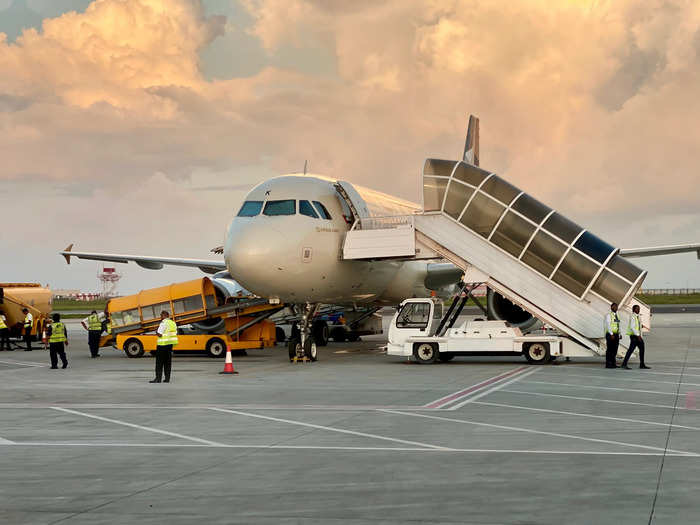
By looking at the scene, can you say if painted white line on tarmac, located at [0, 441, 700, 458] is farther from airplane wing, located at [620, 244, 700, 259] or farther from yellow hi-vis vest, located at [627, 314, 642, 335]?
airplane wing, located at [620, 244, 700, 259]

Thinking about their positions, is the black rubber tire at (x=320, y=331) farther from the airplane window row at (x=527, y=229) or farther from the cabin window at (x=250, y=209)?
the airplane window row at (x=527, y=229)

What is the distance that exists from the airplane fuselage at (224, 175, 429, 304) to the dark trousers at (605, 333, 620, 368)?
24.5 feet

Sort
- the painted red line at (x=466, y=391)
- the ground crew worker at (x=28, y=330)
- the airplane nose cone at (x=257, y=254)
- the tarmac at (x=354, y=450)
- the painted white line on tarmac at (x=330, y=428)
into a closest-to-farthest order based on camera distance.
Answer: the tarmac at (x=354, y=450) → the painted white line on tarmac at (x=330, y=428) → the painted red line at (x=466, y=391) → the airplane nose cone at (x=257, y=254) → the ground crew worker at (x=28, y=330)

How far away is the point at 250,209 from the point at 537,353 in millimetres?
8747

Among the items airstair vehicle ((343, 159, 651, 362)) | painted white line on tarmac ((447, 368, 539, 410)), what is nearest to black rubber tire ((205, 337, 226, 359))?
airstair vehicle ((343, 159, 651, 362))

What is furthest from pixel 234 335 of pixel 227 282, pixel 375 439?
pixel 375 439

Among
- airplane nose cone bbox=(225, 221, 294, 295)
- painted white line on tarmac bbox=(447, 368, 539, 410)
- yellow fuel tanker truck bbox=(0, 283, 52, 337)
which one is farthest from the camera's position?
yellow fuel tanker truck bbox=(0, 283, 52, 337)

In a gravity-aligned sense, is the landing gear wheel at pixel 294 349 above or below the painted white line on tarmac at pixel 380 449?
above

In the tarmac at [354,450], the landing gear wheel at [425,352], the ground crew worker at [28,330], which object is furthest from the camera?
the ground crew worker at [28,330]

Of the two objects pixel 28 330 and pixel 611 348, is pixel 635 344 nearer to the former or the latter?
pixel 611 348

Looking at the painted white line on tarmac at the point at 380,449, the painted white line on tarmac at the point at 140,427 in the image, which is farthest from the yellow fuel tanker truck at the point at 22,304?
the painted white line on tarmac at the point at 380,449

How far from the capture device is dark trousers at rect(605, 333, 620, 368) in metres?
22.5

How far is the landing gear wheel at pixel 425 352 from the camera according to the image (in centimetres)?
2466

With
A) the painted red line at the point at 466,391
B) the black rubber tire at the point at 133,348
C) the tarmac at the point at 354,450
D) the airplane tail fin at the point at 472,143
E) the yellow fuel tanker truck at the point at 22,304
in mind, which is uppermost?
the airplane tail fin at the point at 472,143
